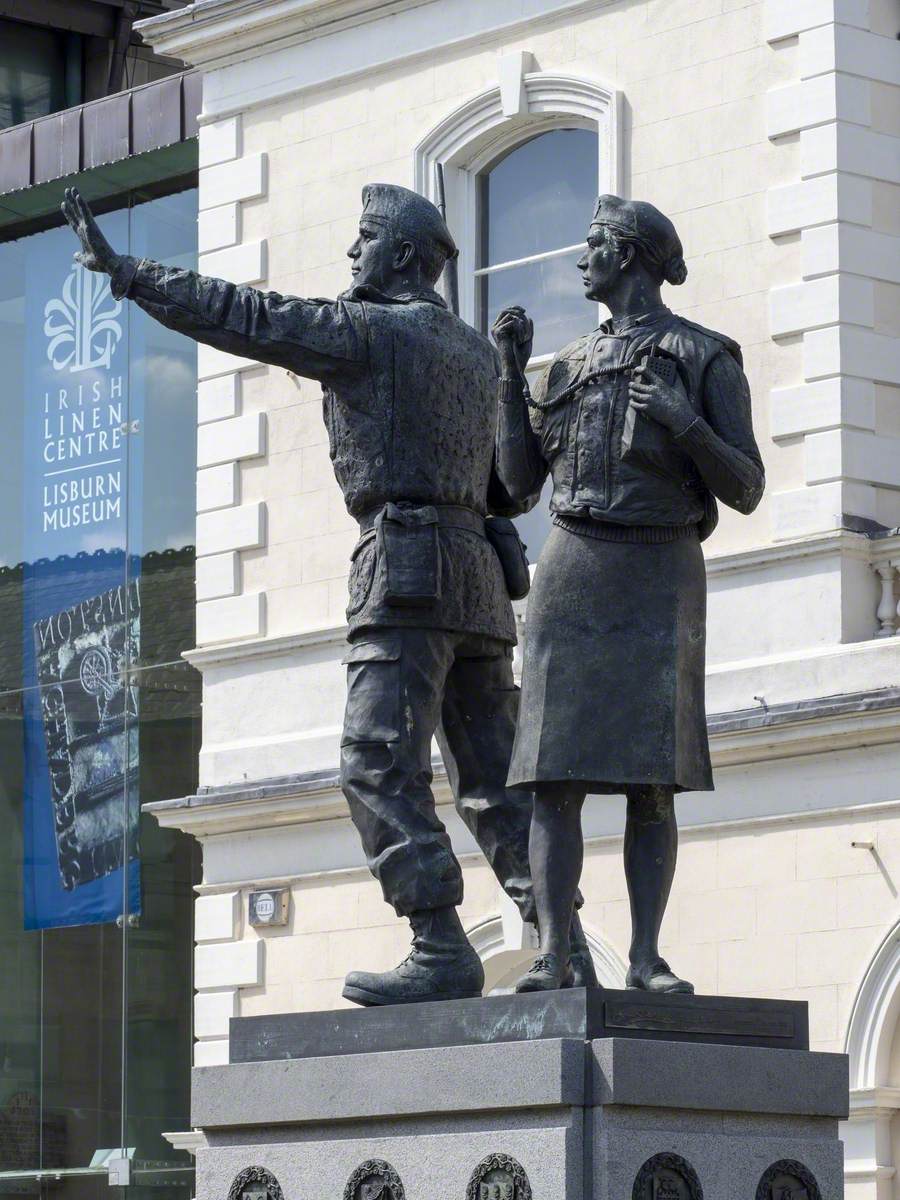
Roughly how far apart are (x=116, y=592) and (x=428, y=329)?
13.3m

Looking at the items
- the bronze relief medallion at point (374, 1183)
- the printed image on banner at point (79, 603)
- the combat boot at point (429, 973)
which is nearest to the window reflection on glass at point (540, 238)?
the printed image on banner at point (79, 603)

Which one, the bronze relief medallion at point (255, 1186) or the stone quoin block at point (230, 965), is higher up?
the stone quoin block at point (230, 965)

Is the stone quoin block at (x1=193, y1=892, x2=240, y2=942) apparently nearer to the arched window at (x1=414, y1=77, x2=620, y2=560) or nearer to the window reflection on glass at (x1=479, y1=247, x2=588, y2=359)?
the arched window at (x1=414, y1=77, x2=620, y2=560)

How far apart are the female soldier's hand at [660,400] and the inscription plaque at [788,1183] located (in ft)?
6.59

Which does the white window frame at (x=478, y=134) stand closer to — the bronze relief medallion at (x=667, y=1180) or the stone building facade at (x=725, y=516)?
the stone building facade at (x=725, y=516)

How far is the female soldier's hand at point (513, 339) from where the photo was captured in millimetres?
8914

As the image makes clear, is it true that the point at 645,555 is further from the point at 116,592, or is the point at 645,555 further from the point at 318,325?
the point at 116,592

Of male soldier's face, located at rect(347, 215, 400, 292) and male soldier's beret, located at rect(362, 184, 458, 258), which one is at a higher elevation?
male soldier's beret, located at rect(362, 184, 458, 258)

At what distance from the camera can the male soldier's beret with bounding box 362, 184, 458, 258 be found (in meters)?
9.54

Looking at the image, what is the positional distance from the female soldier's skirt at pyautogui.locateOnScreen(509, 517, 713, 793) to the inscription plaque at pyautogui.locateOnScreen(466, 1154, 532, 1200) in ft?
3.60

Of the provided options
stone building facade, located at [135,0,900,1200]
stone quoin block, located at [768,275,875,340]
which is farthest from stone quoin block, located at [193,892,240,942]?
stone quoin block, located at [768,275,875,340]

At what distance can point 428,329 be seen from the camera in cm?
940

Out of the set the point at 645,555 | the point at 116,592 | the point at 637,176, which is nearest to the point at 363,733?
the point at 645,555

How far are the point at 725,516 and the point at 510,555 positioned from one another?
8066 millimetres
